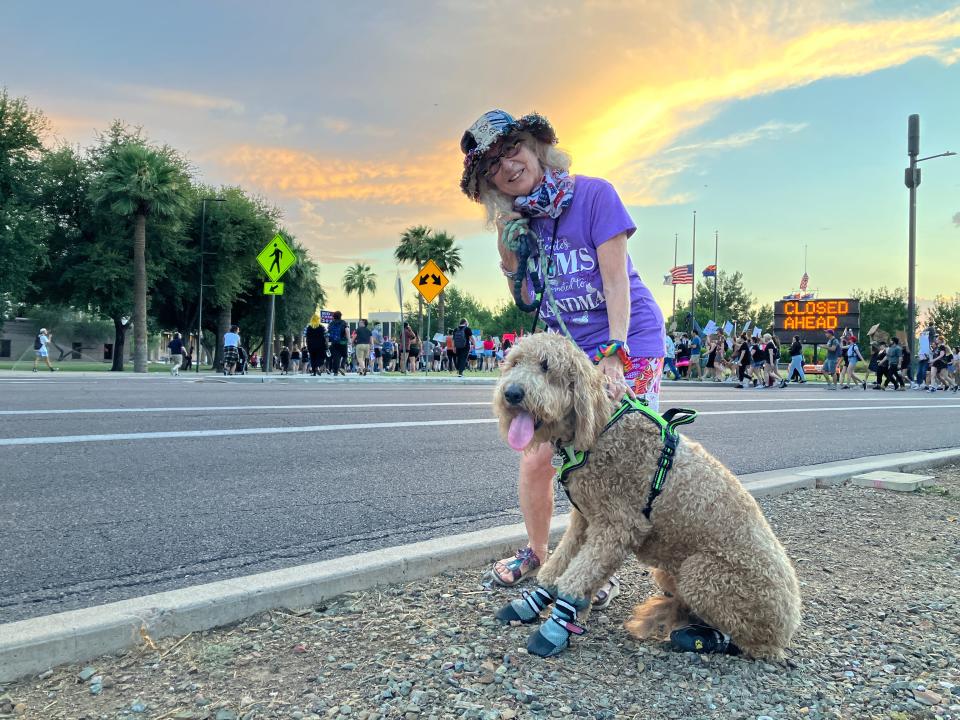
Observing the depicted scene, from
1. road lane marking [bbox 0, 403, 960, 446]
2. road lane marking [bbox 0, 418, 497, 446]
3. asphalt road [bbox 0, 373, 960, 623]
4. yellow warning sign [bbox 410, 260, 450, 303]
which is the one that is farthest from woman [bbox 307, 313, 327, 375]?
road lane marking [bbox 0, 418, 497, 446]

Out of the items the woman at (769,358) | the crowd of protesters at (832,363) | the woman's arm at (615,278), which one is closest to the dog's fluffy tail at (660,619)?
the woman's arm at (615,278)

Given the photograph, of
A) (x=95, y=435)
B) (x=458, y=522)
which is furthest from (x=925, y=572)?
(x=95, y=435)

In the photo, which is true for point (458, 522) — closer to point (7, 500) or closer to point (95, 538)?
point (95, 538)

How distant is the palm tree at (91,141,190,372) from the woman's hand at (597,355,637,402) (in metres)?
28.4

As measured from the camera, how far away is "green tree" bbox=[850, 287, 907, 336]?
66375mm

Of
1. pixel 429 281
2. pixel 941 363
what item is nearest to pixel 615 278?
pixel 429 281

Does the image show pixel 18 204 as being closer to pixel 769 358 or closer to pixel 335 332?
pixel 335 332

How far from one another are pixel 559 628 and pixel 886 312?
76062mm

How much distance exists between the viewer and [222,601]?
109 inches

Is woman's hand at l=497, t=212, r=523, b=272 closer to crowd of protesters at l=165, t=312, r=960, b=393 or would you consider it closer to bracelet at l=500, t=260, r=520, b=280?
bracelet at l=500, t=260, r=520, b=280

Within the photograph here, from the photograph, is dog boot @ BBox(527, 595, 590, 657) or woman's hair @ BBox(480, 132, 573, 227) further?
woman's hair @ BBox(480, 132, 573, 227)

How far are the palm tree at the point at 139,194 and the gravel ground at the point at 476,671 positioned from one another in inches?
1099

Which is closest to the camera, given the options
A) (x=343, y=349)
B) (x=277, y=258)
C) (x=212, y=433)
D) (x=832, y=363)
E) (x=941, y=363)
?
(x=212, y=433)

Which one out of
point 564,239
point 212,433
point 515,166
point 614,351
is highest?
point 515,166
